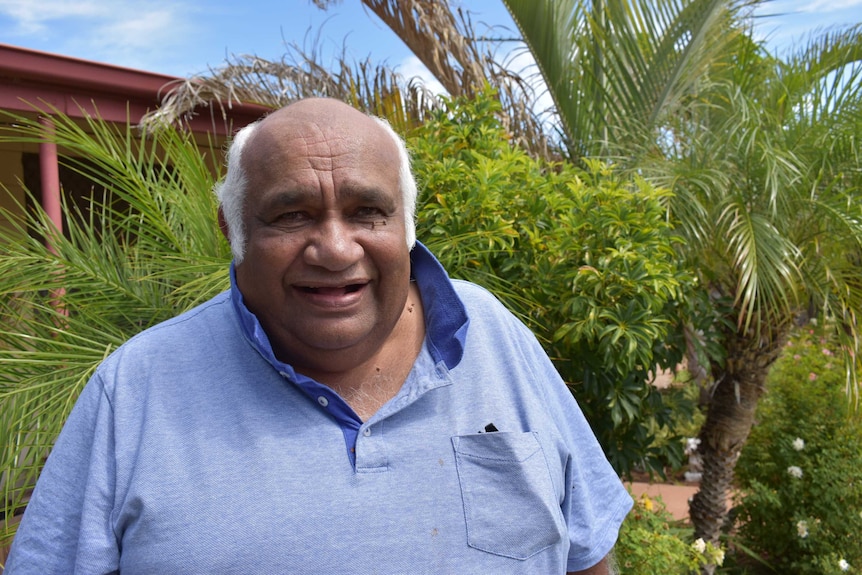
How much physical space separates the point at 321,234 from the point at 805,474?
4.91 metres

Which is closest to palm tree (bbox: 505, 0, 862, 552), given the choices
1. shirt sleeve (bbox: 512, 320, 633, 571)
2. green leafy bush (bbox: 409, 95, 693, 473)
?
green leafy bush (bbox: 409, 95, 693, 473)

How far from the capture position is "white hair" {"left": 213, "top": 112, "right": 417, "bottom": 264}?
1.40 m

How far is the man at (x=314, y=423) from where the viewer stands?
1.24m

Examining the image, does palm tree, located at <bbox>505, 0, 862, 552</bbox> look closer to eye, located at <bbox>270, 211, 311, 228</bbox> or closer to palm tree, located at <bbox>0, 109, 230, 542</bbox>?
palm tree, located at <bbox>0, 109, 230, 542</bbox>

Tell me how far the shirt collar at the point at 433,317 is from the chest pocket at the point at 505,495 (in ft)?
0.62

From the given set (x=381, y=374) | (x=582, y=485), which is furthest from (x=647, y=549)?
(x=381, y=374)

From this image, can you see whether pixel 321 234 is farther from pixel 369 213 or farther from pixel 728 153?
pixel 728 153

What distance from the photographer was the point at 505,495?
54.9 inches

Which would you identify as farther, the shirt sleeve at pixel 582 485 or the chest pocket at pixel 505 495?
the shirt sleeve at pixel 582 485

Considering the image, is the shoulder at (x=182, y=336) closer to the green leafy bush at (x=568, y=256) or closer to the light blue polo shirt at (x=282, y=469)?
the light blue polo shirt at (x=282, y=469)

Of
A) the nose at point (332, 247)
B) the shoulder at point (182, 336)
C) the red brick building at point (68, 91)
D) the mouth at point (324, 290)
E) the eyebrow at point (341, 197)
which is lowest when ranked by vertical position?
the shoulder at point (182, 336)

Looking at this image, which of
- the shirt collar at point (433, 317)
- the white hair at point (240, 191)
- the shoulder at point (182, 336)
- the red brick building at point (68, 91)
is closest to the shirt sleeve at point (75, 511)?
the shoulder at point (182, 336)

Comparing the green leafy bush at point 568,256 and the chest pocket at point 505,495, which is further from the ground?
the green leafy bush at point 568,256

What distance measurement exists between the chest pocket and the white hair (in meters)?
0.45
